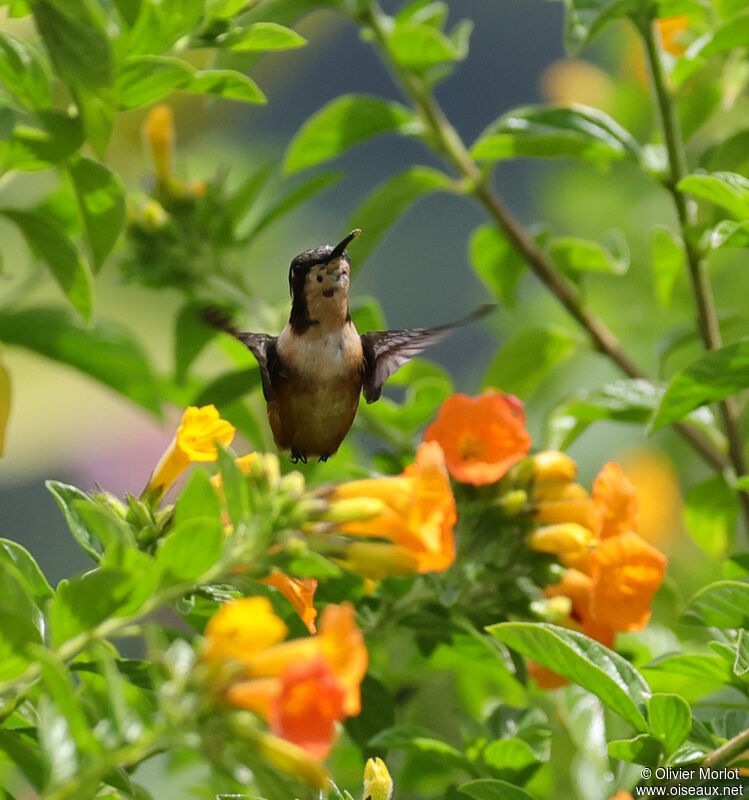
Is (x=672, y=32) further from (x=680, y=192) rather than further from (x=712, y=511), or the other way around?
(x=712, y=511)

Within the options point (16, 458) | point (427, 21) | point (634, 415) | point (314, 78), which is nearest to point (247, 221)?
point (427, 21)

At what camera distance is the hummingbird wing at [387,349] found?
5.17 feet

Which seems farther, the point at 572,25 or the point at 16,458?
the point at 16,458

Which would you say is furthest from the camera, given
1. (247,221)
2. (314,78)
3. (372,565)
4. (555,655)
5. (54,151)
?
(314,78)

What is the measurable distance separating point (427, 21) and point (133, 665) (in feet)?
3.90

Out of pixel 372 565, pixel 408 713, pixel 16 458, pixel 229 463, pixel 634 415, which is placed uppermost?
pixel 229 463

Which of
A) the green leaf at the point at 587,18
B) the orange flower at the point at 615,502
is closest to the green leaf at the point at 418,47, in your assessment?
the green leaf at the point at 587,18

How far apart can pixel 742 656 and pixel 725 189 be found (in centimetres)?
55

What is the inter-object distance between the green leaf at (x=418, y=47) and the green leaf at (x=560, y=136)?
14cm

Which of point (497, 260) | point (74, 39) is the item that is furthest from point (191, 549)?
point (497, 260)

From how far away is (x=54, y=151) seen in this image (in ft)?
4.73

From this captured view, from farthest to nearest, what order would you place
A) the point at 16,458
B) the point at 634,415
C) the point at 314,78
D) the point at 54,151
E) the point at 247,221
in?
the point at 314,78 → the point at 16,458 → the point at 247,221 → the point at 634,415 → the point at 54,151

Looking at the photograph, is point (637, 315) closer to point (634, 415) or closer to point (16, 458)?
point (634, 415)

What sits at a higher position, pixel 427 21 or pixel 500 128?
pixel 427 21
